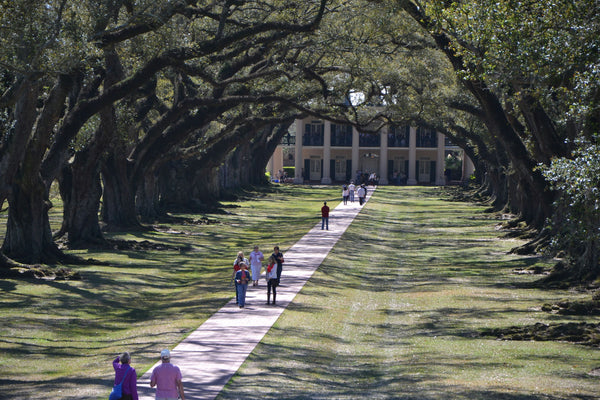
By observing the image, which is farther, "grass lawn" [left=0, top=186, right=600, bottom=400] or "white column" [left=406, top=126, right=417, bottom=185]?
"white column" [left=406, top=126, right=417, bottom=185]

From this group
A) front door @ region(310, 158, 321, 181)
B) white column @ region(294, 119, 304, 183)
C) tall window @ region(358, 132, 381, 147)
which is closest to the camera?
white column @ region(294, 119, 304, 183)

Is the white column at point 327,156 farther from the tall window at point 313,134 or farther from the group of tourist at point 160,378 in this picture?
the group of tourist at point 160,378

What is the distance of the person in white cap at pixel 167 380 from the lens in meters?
10.1

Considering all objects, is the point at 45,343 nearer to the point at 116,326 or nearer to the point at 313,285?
the point at 116,326

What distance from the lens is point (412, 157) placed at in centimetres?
9731

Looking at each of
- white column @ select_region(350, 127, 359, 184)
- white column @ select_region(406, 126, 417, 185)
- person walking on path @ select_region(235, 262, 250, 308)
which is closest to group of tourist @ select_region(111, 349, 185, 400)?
person walking on path @ select_region(235, 262, 250, 308)

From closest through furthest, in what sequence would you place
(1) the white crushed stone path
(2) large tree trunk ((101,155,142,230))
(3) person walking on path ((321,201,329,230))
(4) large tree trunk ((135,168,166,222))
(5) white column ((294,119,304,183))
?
1. (1) the white crushed stone path
2. (2) large tree trunk ((101,155,142,230))
3. (3) person walking on path ((321,201,329,230))
4. (4) large tree trunk ((135,168,166,222))
5. (5) white column ((294,119,304,183))

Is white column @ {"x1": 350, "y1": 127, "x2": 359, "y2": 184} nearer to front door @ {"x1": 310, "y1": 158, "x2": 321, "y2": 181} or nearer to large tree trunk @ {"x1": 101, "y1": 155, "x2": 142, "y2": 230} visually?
front door @ {"x1": 310, "y1": 158, "x2": 321, "y2": 181}

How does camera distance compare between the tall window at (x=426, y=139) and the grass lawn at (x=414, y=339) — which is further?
the tall window at (x=426, y=139)

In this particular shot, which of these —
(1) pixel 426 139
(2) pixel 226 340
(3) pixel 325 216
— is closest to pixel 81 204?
(3) pixel 325 216

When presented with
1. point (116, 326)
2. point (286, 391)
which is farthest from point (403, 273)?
point (286, 391)

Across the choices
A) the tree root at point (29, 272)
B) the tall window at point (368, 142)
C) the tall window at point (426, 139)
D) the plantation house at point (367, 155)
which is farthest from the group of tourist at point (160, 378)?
the tall window at point (368, 142)

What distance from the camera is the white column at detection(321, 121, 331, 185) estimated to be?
3866 inches

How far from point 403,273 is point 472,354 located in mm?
13134
